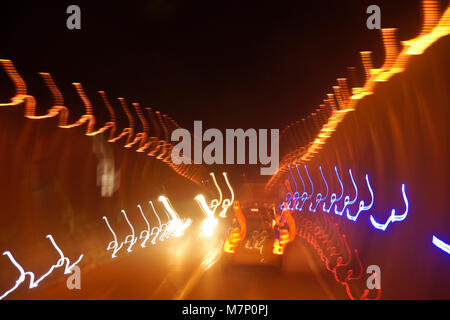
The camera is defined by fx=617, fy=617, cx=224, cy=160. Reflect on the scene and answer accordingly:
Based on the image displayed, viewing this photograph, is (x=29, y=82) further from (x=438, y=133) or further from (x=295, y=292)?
(x=438, y=133)

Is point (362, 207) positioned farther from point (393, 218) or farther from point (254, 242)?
point (393, 218)

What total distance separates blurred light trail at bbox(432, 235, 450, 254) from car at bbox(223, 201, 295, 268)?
640cm

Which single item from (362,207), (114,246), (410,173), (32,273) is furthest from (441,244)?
(114,246)

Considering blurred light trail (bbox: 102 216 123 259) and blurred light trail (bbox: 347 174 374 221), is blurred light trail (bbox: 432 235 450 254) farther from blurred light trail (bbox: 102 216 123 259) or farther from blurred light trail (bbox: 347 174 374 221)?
blurred light trail (bbox: 102 216 123 259)

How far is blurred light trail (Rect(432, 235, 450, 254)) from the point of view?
9841mm

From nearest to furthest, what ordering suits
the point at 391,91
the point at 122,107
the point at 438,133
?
1. the point at 438,133
2. the point at 391,91
3. the point at 122,107

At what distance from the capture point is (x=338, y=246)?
2038 centimetres

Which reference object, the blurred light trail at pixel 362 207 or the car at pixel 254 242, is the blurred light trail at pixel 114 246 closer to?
the car at pixel 254 242

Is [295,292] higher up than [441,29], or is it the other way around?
[441,29]

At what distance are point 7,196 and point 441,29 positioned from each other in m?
10.2

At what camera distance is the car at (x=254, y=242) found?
54.5ft

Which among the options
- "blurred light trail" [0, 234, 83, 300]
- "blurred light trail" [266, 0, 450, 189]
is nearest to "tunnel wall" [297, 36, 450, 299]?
"blurred light trail" [266, 0, 450, 189]

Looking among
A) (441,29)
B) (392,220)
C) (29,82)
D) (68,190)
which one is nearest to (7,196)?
(29,82)

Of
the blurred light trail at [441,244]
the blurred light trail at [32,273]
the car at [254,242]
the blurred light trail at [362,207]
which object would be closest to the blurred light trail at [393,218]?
the blurred light trail at [362,207]
